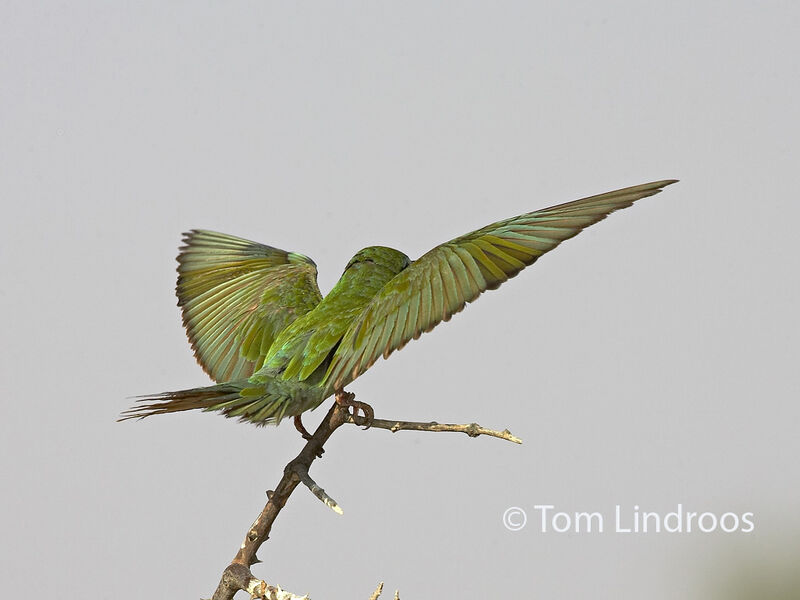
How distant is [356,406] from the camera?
1.73 m

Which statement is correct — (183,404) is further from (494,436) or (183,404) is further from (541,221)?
(541,221)

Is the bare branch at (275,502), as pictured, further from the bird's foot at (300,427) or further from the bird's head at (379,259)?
the bird's head at (379,259)

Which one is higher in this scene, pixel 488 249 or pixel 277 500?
pixel 488 249

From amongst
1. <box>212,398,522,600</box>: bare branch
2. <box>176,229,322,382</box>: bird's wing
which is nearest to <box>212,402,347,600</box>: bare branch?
<box>212,398,522,600</box>: bare branch

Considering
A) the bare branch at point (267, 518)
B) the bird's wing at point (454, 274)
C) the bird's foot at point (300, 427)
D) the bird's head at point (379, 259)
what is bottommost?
the bare branch at point (267, 518)

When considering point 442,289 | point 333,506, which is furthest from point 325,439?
point 442,289

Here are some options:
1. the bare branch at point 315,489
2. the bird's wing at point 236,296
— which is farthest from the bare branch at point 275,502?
the bird's wing at point 236,296

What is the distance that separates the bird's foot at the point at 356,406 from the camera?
1.71 m

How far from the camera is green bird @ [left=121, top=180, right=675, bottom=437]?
159 centimetres

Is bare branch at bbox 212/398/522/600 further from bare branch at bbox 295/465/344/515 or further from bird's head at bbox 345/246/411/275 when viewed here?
bird's head at bbox 345/246/411/275

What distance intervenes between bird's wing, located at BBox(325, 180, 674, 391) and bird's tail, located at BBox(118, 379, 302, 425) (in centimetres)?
10

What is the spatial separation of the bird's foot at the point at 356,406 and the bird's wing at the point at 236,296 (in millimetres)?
299

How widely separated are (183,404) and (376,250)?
0.54 metres

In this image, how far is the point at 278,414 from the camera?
1695mm
